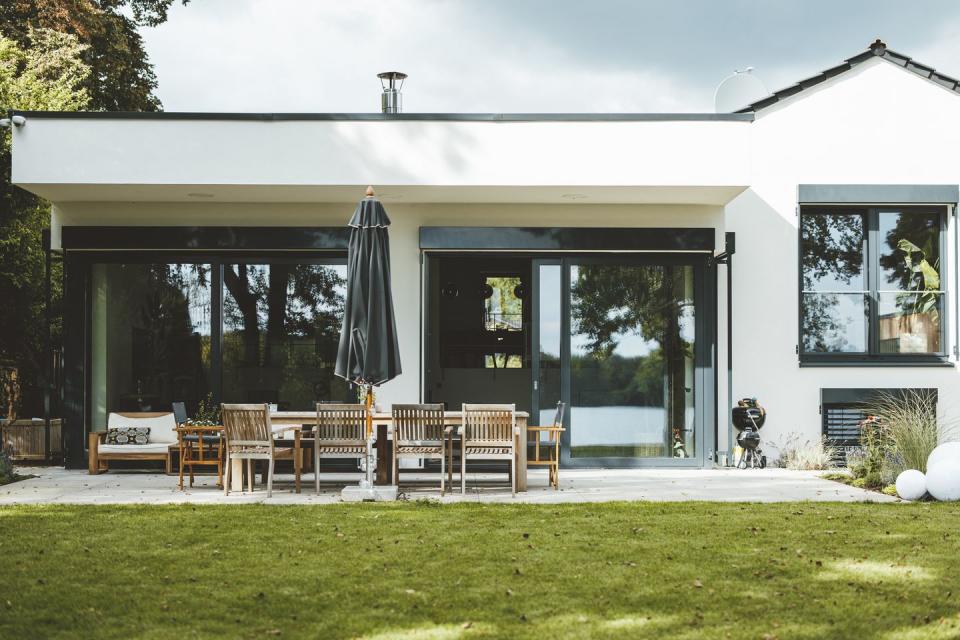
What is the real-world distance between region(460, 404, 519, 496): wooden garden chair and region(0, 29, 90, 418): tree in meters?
7.36

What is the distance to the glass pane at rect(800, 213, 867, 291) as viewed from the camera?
1166cm

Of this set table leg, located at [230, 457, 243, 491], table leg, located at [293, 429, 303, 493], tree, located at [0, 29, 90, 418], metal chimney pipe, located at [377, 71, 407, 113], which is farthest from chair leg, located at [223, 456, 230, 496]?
tree, located at [0, 29, 90, 418]

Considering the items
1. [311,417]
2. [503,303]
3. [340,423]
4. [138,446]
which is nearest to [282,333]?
[138,446]

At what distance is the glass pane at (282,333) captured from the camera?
11.0m

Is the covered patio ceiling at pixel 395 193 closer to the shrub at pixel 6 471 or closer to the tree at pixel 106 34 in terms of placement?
the shrub at pixel 6 471

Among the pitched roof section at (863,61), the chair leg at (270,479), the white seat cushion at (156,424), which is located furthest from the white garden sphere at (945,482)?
the white seat cushion at (156,424)

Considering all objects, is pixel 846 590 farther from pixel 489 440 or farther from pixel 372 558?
pixel 489 440

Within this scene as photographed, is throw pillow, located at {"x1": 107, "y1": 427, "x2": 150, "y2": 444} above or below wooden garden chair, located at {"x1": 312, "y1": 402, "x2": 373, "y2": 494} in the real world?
below

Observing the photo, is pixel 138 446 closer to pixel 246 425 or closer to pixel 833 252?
pixel 246 425

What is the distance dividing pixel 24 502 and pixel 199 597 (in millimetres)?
4038

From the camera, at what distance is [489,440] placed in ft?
28.1

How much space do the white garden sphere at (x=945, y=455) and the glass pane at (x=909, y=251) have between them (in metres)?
3.78

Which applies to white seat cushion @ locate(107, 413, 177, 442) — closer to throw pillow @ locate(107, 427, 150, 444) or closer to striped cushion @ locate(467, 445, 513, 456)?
throw pillow @ locate(107, 427, 150, 444)

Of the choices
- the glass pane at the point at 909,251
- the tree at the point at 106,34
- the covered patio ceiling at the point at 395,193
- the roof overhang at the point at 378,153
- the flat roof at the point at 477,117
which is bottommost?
the glass pane at the point at 909,251
